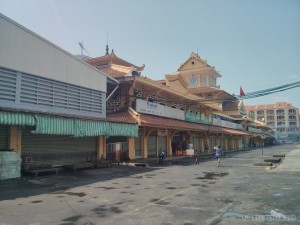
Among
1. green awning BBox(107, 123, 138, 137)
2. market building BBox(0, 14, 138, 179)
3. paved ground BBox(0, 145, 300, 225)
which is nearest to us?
paved ground BBox(0, 145, 300, 225)

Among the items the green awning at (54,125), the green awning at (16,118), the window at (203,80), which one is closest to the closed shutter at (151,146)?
the green awning at (54,125)

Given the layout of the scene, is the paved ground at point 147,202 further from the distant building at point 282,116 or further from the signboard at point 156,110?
the distant building at point 282,116

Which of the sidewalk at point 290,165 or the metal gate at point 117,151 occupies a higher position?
the metal gate at point 117,151

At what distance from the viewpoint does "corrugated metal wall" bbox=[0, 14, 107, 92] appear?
15.2m

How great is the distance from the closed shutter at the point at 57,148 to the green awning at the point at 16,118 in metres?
2.49

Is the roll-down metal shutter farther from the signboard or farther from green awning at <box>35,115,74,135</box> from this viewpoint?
green awning at <box>35,115,74,135</box>

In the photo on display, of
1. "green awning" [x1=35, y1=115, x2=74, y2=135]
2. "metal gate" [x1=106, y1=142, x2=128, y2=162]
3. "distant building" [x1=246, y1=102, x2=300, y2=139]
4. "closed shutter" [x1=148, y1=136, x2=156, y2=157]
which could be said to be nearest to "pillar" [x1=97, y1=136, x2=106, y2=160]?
"metal gate" [x1=106, y1=142, x2=128, y2=162]

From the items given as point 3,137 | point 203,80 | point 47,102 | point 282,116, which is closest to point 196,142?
point 203,80

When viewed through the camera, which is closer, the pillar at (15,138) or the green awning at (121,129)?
the pillar at (15,138)

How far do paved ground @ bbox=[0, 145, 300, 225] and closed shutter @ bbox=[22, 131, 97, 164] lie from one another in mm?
3174

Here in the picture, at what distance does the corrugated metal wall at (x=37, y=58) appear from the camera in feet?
49.7

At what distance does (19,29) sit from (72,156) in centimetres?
835

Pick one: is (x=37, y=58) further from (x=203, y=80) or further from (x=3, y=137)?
(x=203, y=80)

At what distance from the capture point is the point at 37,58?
1681cm
